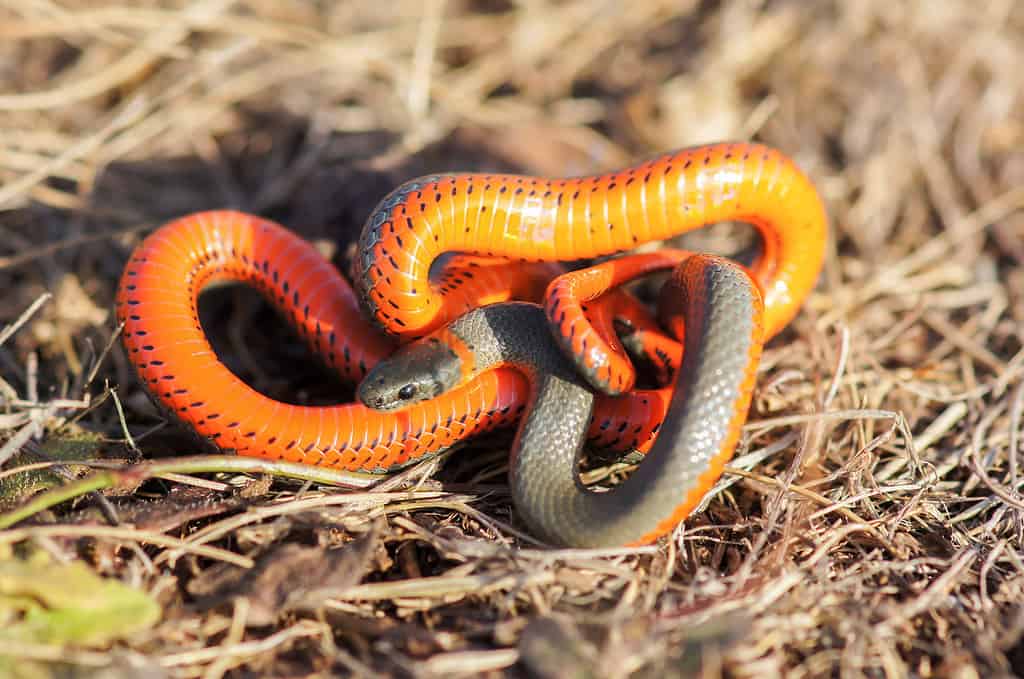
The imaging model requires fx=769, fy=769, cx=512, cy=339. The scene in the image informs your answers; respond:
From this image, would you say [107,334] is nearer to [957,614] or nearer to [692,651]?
[692,651]

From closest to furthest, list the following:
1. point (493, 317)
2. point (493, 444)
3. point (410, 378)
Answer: point (410, 378), point (493, 317), point (493, 444)

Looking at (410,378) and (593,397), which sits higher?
(410,378)

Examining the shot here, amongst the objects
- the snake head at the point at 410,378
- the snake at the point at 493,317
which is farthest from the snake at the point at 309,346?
the snake head at the point at 410,378

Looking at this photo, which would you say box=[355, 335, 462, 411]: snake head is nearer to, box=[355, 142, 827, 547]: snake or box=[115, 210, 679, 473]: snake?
box=[355, 142, 827, 547]: snake

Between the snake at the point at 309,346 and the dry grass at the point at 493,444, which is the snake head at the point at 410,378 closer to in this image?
the snake at the point at 309,346

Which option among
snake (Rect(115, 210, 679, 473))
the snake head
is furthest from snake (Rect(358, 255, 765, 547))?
snake (Rect(115, 210, 679, 473))

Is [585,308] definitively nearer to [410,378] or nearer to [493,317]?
[493,317]

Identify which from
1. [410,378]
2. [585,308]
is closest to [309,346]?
[410,378]
